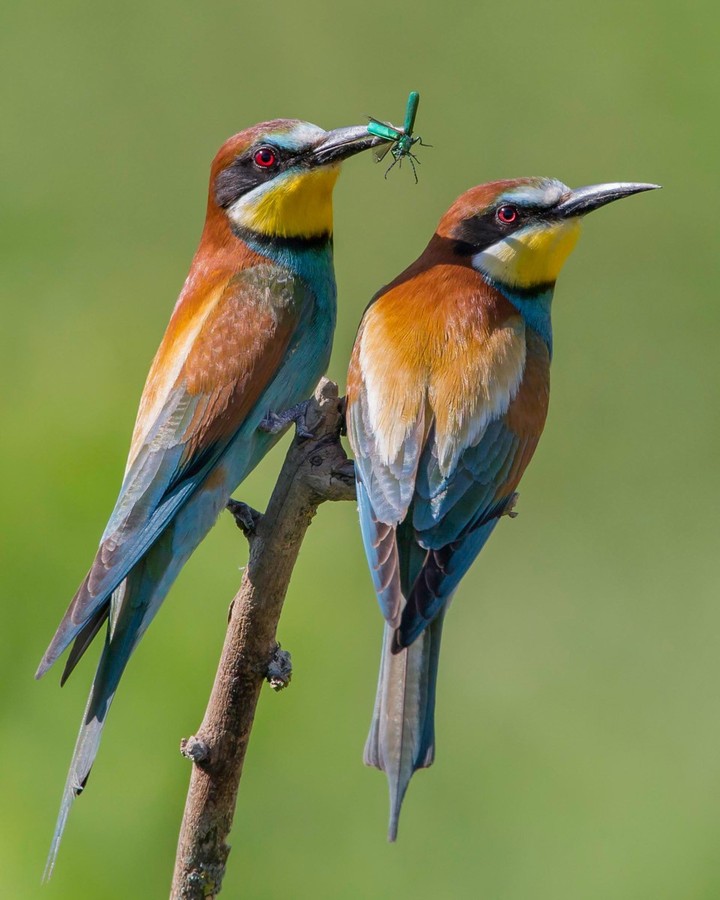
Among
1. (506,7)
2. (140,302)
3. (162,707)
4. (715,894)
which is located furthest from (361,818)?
(506,7)

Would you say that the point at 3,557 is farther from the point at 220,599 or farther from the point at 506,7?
the point at 506,7

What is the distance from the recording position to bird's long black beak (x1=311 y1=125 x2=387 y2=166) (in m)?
2.97

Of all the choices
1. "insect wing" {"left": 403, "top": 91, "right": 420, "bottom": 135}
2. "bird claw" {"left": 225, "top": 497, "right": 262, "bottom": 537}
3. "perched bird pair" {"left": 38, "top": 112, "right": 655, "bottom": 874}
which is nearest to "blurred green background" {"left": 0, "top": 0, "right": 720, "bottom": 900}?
"bird claw" {"left": 225, "top": 497, "right": 262, "bottom": 537}

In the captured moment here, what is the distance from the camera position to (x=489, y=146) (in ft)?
16.7

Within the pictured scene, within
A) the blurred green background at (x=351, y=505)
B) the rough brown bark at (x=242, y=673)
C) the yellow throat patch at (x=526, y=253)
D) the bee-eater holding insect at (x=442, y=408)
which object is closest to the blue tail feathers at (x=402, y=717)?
the bee-eater holding insect at (x=442, y=408)

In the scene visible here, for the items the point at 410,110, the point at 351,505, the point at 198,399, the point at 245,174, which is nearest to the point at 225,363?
the point at 198,399

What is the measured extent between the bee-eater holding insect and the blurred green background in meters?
0.98

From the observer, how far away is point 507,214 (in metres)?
2.95

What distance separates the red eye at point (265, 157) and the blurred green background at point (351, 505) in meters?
0.91

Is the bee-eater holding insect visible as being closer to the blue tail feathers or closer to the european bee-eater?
the blue tail feathers

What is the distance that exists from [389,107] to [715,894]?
2.49 m

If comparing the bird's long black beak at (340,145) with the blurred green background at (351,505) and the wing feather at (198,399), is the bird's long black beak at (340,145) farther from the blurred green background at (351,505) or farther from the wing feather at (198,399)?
the blurred green background at (351,505)

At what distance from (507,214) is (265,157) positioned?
471mm

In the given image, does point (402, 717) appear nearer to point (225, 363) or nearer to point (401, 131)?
point (225, 363)
